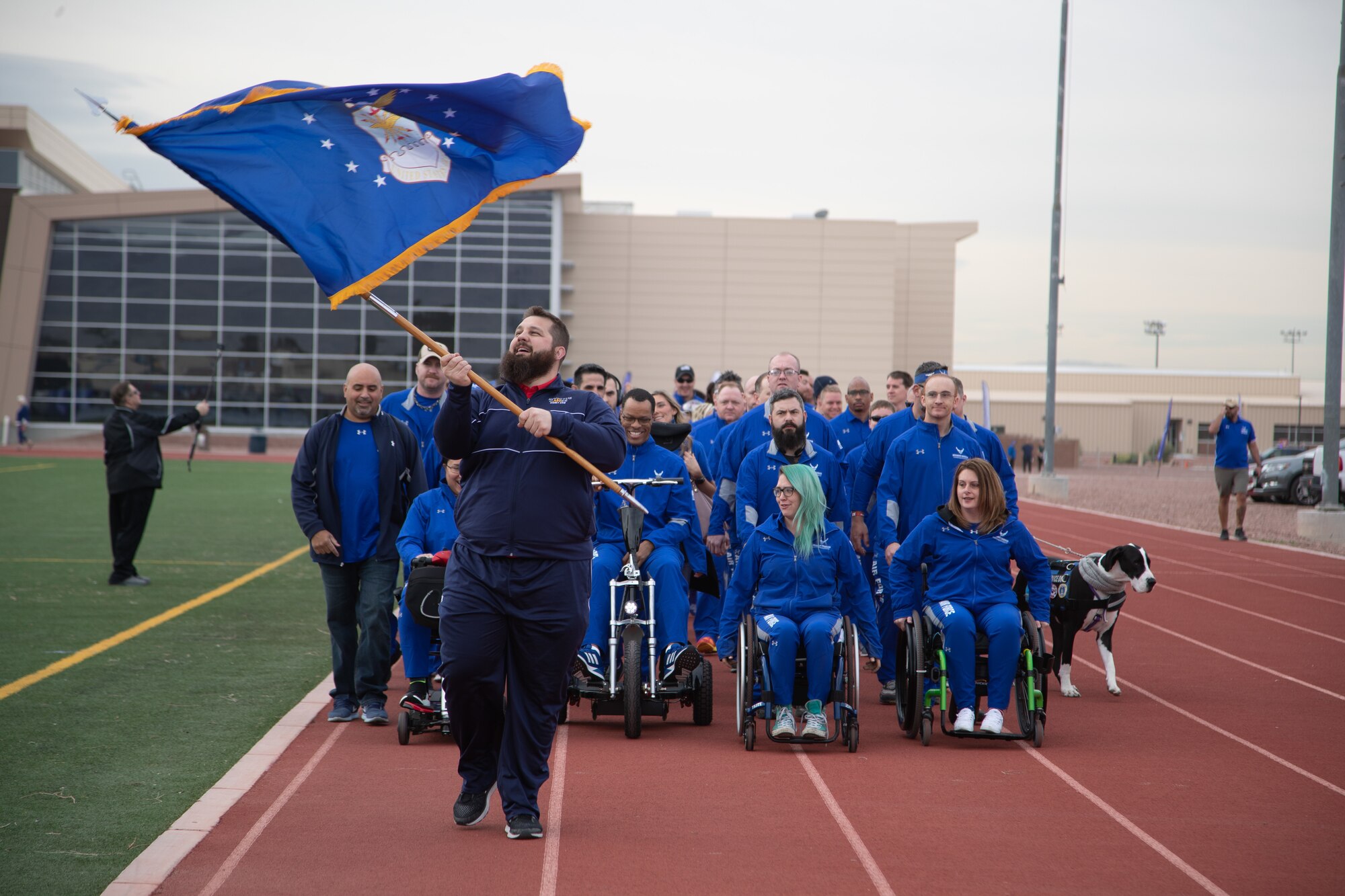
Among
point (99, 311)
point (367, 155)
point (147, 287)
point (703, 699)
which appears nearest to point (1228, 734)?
point (703, 699)

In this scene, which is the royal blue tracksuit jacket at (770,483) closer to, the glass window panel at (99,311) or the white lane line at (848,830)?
the white lane line at (848,830)

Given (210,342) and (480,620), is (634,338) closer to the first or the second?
(210,342)

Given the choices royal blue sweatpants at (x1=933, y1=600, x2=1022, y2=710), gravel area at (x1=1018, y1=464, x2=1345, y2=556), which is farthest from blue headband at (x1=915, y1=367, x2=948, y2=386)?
gravel area at (x1=1018, y1=464, x2=1345, y2=556)

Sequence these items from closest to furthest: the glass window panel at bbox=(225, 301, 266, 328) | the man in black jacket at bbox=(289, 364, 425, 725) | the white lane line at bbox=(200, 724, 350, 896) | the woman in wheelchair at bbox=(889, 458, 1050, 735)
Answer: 1. the white lane line at bbox=(200, 724, 350, 896)
2. the woman in wheelchair at bbox=(889, 458, 1050, 735)
3. the man in black jacket at bbox=(289, 364, 425, 725)
4. the glass window panel at bbox=(225, 301, 266, 328)

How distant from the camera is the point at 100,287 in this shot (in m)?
54.5

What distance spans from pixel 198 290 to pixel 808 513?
52.8 metres

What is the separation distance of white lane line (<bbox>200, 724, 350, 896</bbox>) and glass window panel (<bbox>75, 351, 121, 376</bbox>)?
172 ft

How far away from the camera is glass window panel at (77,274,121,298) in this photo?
54.3m

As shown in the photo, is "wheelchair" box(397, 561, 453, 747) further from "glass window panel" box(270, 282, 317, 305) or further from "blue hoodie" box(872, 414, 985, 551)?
"glass window panel" box(270, 282, 317, 305)

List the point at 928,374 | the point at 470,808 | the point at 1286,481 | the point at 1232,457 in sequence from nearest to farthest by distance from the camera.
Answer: the point at 470,808, the point at 928,374, the point at 1232,457, the point at 1286,481

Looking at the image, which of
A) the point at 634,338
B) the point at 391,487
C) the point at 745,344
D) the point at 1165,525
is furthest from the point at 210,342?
the point at 391,487

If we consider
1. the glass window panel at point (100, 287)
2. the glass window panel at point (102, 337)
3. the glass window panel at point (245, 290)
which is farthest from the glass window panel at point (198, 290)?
the glass window panel at point (102, 337)

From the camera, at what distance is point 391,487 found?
739 centimetres

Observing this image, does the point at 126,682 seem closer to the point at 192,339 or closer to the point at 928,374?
the point at 928,374
